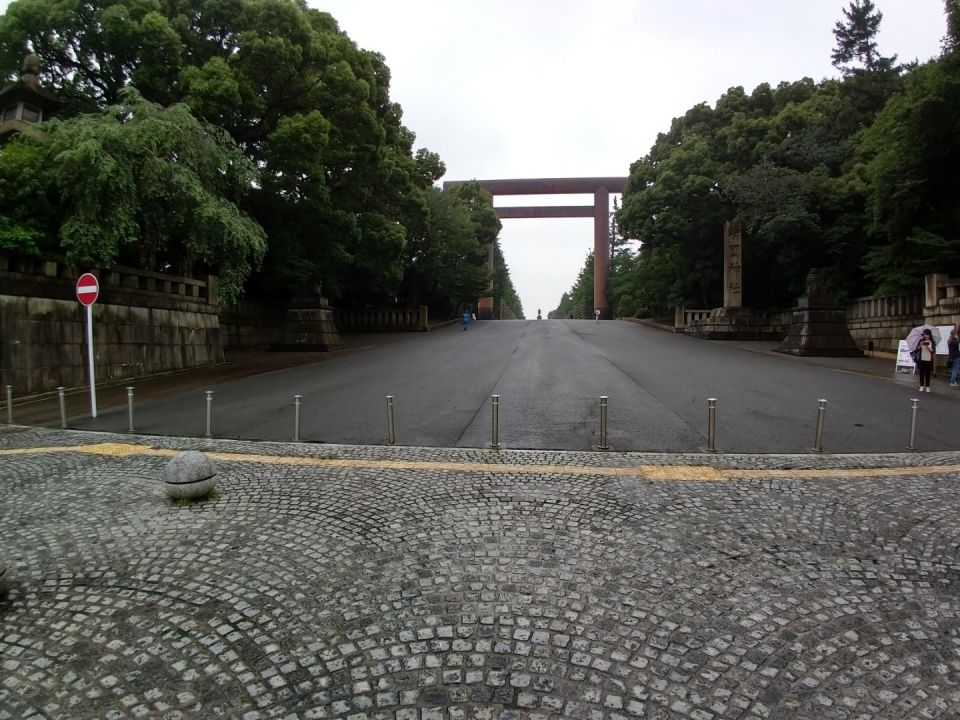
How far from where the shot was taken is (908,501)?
206 inches

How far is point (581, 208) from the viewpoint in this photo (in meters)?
61.2

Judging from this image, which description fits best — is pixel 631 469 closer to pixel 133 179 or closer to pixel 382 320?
pixel 133 179

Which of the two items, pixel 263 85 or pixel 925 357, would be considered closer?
pixel 925 357

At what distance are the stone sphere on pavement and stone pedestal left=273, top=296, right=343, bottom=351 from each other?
1789 cm

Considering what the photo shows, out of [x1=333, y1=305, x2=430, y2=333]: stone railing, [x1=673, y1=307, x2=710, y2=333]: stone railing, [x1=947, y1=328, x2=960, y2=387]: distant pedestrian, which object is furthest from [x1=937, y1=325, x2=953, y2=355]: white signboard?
[x1=333, y1=305, x2=430, y2=333]: stone railing

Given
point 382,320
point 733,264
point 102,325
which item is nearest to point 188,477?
point 102,325

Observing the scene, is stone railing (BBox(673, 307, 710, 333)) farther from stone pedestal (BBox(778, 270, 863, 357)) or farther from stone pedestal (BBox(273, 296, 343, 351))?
stone pedestal (BBox(273, 296, 343, 351))

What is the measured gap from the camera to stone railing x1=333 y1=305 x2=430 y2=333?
34.4 m

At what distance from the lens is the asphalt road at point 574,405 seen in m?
8.09

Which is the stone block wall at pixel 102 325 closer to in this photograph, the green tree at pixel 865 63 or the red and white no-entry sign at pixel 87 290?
the red and white no-entry sign at pixel 87 290

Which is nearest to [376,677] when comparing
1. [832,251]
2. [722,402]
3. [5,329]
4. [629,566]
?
[629,566]

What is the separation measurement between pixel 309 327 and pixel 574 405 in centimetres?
1579

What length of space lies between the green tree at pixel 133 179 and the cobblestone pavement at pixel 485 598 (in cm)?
844

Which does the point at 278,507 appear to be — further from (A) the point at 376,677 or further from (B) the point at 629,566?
(B) the point at 629,566
